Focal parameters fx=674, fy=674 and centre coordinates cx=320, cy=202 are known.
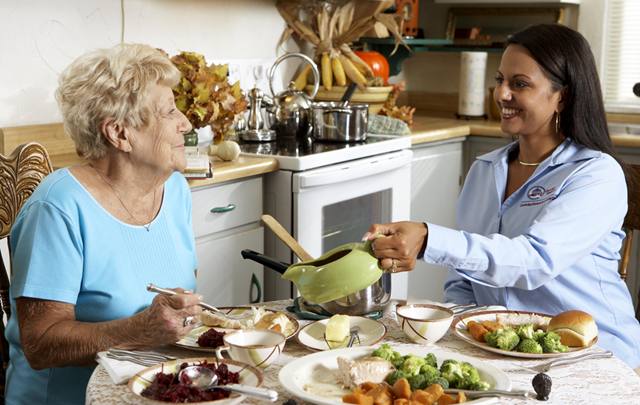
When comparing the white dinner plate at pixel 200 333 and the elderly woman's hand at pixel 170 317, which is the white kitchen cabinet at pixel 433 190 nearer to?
the white dinner plate at pixel 200 333

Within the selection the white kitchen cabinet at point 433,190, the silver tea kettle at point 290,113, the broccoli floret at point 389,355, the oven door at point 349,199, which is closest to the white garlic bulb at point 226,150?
Answer: the oven door at point 349,199

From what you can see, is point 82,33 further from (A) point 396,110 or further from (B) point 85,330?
(B) point 85,330

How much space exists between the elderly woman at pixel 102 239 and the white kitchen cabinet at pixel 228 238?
0.60 meters

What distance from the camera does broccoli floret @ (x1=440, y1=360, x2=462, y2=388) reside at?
904 millimetres

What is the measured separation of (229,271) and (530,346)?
128 centimetres

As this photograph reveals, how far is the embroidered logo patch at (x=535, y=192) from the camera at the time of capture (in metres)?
1.48

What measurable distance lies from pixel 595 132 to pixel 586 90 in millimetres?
100

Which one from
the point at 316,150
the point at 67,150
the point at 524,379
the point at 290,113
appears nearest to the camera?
the point at 524,379

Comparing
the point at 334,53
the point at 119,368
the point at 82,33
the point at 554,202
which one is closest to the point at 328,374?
the point at 119,368

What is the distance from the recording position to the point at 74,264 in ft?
3.90

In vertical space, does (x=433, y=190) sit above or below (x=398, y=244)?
below

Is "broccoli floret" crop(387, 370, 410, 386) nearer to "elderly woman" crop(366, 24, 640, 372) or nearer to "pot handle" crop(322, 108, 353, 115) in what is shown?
"elderly woman" crop(366, 24, 640, 372)

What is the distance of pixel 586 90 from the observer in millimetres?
1496

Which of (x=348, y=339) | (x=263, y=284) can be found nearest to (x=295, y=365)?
(x=348, y=339)
